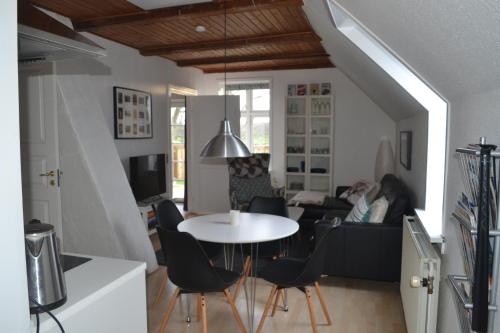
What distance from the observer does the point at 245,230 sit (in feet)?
9.20

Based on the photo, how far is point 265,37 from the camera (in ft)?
15.4

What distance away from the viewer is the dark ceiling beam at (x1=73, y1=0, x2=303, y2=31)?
135 inches

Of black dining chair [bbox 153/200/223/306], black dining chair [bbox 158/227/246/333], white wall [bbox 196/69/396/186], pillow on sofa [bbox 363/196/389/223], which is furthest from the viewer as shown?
white wall [bbox 196/69/396/186]

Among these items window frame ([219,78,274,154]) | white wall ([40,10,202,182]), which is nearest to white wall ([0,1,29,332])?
white wall ([40,10,202,182])

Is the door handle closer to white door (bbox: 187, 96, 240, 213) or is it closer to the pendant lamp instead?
the pendant lamp

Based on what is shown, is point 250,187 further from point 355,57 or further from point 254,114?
point 355,57

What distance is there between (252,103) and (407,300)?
5.02 metres

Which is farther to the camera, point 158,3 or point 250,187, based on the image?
point 250,187

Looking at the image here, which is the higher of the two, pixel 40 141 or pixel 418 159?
pixel 40 141

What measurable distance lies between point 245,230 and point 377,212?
4.40ft

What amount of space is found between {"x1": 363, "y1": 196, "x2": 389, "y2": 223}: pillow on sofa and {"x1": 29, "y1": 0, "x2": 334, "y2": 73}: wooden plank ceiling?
1.94 meters

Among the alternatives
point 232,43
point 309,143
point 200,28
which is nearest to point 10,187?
point 200,28

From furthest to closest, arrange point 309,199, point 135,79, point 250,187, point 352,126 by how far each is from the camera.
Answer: point 352,126
point 250,187
point 309,199
point 135,79

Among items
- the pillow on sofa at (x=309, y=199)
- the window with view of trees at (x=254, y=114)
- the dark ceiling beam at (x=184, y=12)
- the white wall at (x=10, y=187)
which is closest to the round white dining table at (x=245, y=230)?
the white wall at (x=10, y=187)
